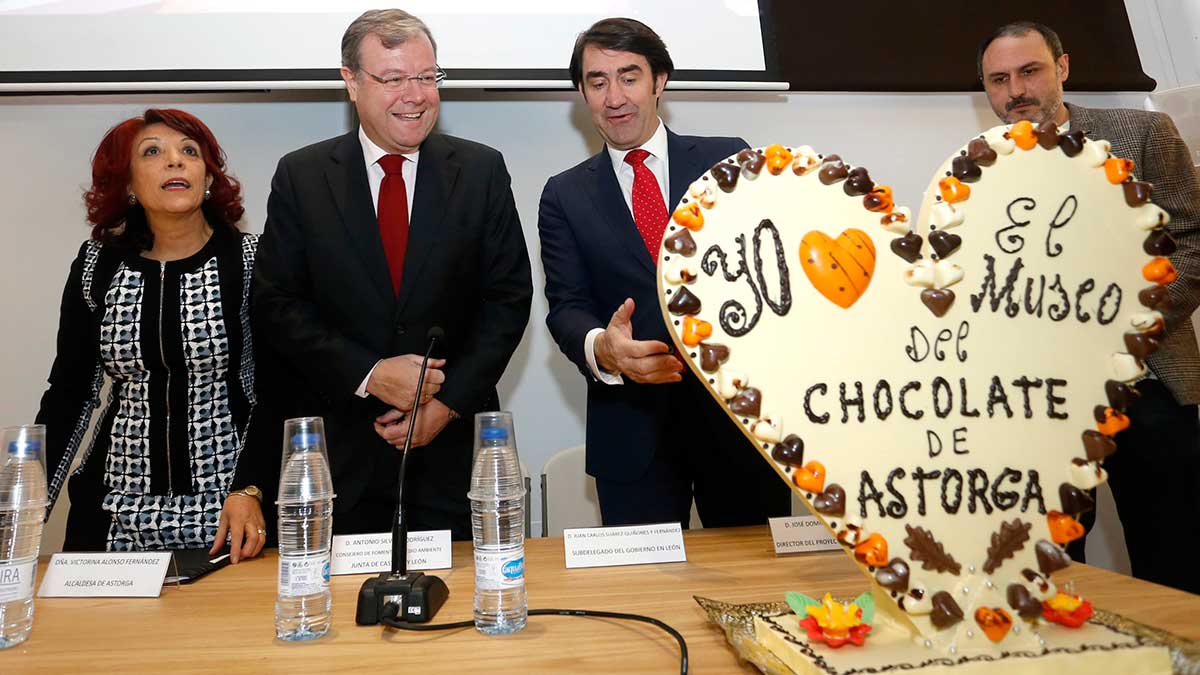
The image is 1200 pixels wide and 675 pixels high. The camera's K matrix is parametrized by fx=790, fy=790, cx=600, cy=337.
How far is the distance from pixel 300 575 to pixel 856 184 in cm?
82

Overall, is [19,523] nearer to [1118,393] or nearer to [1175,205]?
[1118,393]

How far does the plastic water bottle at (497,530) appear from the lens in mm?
976

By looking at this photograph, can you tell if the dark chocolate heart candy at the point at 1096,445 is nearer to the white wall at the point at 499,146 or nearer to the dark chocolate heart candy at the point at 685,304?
the dark chocolate heart candy at the point at 685,304

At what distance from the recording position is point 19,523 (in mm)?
1035

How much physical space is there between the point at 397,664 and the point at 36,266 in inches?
109

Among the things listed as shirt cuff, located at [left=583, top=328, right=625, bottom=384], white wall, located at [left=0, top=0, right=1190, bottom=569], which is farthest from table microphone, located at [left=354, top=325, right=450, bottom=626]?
white wall, located at [left=0, top=0, right=1190, bottom=569]

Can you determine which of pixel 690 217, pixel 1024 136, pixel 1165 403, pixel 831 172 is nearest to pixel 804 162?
pixel 831 172

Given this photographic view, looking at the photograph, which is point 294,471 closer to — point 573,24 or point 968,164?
point 968,164

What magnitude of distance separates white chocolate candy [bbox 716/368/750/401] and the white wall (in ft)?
7.30

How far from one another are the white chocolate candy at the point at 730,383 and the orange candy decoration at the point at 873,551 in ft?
0.70

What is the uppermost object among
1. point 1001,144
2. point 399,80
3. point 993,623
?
point 399,80

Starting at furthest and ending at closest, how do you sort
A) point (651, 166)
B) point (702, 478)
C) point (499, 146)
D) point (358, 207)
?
point (499, 146) → point (651, 166) → point (358, 207) → point (702, 478)

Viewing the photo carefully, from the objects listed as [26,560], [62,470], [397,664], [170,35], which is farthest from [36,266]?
[397,664]

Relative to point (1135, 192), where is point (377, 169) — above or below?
above
